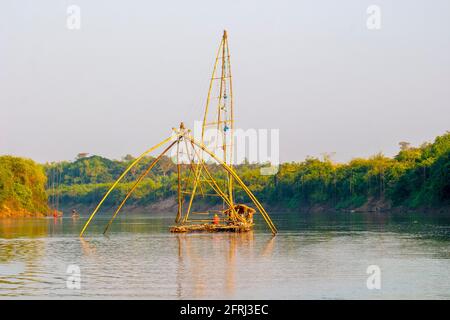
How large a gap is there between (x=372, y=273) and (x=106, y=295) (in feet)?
34.0

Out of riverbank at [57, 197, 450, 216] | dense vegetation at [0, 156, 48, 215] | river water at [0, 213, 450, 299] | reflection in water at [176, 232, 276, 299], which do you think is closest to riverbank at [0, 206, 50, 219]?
dense vegetation at [0, 156, 48, 215]

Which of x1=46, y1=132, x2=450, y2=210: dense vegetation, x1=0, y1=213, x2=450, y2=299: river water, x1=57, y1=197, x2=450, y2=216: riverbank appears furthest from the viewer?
x1=57, y1=197, x2=450, y2=216: riverbank

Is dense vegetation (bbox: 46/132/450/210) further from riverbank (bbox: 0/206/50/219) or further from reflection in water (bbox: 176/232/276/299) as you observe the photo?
reflection in water (bbox: 176/232/276/299)

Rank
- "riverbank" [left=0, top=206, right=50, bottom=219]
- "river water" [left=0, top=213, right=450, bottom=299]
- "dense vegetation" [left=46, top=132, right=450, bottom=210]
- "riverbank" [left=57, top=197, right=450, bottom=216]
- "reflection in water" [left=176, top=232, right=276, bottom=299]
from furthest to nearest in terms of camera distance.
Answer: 1. "riverbank" [left=0, top=206, right=50, bottom=219]
2. "riverbank" [left=57, top=197, right=450, bottom=216]
3. "dense vegetation" [left=46, top=132, right=450, bottom=210]
4. "reflection in water" [left=176, top=232, right=276, bottom=299]
5. "river water" [left=0, top=213, right=450, bottom=299]

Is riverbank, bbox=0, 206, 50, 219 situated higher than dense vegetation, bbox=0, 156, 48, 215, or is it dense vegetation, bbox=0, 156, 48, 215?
dense vegetation, bbox=0, 156, 48, 215

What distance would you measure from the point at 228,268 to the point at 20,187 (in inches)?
3359

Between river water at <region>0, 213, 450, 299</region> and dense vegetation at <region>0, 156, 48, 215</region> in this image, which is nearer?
river water at <region>0, 213, 450, 299</region>

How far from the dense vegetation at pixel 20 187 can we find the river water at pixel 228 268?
2365 inches

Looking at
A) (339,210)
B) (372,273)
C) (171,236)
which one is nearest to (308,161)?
(339,210)

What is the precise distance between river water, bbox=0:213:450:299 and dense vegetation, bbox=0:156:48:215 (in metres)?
60.1

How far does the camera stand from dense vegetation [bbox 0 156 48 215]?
4336 inches

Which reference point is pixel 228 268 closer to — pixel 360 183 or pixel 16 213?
pixel 16 213

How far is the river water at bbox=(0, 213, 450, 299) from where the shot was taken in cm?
2578
